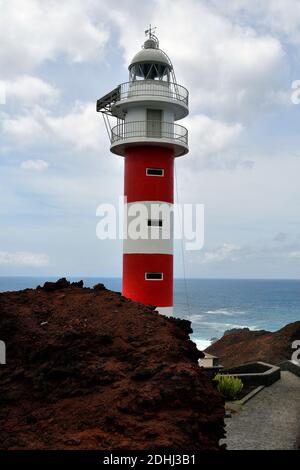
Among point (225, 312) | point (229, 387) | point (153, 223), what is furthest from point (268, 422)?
point (225, 312)

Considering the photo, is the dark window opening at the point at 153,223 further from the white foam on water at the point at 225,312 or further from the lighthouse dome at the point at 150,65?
the white foam on water at the point at 225,312

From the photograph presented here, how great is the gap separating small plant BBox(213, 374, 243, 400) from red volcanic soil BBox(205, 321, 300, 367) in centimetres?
1366

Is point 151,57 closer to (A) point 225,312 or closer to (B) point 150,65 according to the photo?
(B) point 150,65

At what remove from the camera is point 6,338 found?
7.39 m

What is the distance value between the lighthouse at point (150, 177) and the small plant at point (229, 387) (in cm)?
471

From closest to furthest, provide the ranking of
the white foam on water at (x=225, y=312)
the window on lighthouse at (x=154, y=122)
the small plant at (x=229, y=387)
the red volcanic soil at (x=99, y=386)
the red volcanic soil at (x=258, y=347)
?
1. the red volcanic soil at (x=99, y=386)
2. the small plant at (x=229, y=387)
3. the window on lighthouse at (x=154, y=122)
4. the red volcanic soil at (x=258, y=347)
5. the white foam on water at (x=225, y=312)

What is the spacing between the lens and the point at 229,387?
1551cm

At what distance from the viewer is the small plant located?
15.5 meters

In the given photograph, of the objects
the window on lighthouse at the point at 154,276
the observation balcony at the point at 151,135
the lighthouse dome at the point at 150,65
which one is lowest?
the window on lighthouse at the point at 154,276

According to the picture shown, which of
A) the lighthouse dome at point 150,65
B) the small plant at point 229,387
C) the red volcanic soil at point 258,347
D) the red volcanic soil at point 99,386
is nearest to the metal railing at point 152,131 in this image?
the lighthouse dome at point 150,65

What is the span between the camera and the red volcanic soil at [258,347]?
30972mm
